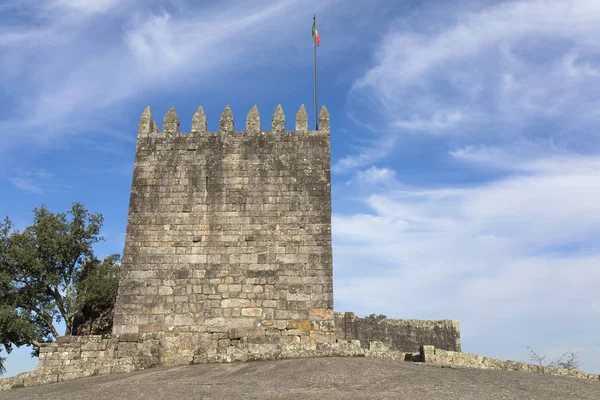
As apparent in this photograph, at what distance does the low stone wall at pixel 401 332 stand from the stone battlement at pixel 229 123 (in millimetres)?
6926

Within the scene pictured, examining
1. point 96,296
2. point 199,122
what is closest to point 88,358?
point 199,122

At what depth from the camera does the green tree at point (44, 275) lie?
19844mm

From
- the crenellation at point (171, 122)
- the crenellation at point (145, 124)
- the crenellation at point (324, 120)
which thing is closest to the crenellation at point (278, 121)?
the crenellation at point (324, 120)

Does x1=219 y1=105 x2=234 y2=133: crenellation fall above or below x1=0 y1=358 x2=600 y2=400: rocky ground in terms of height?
above

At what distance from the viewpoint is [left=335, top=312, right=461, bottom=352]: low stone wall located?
16.4m

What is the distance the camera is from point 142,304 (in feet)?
38.2

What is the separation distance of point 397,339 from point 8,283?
15.2 meters

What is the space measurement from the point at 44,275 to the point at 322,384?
17.3 meters

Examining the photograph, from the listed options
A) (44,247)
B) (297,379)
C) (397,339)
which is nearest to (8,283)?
(44,247)

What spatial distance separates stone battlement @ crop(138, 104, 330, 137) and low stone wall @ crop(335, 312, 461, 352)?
6926 millimetres

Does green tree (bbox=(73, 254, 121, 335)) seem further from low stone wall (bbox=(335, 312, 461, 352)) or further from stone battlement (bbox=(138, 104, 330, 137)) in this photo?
low stone wall (bbox=(335, 312, 461, 352))

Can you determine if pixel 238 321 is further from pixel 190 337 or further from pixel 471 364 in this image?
pixel 471 364

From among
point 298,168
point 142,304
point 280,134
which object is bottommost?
point 142,304

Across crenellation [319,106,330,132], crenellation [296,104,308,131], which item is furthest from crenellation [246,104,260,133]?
crenellation [319,106,330,132]
